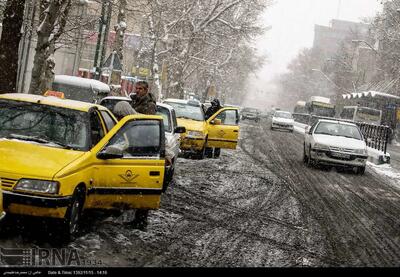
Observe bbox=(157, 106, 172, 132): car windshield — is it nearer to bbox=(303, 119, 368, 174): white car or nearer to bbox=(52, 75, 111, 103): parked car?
bbox=(303, 119, 368, 174): white car

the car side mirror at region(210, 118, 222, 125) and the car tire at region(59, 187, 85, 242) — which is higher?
the car side mirror at region(210, 118, 222, 125)

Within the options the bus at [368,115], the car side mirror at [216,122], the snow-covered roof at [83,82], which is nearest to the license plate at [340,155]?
the car side mirror at [216,122]

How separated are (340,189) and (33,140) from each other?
887 cm

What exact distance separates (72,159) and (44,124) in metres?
0.99

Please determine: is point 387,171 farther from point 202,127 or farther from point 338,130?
point 202,127

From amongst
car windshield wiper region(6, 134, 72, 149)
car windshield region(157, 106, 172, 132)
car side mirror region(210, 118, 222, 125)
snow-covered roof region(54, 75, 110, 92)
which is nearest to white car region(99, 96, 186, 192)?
car windshield region(157, 106, 172, 132)

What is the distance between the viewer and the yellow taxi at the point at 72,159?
6621 millimetres

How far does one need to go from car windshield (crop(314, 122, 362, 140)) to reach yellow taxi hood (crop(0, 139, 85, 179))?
13.6 metres

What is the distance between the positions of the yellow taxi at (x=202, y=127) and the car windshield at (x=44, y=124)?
→ 29.8 ft

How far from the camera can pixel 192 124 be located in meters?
17.8

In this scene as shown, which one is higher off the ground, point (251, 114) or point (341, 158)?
point (251, 114)

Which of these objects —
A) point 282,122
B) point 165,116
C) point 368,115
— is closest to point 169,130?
point 165,116

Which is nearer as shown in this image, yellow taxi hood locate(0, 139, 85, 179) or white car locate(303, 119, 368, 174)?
yellow taxi hood locate(0, 139, 85, 179)

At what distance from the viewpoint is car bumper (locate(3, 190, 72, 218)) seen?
21.6 ft
